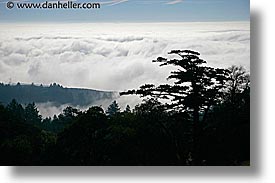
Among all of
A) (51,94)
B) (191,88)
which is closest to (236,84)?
(191,88)

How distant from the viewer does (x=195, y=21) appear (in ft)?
9.27

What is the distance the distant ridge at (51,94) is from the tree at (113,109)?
0.11 feet

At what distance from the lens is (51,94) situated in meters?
2.83

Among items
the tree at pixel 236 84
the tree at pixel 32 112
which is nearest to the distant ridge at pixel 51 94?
the tree at pixel 32 112

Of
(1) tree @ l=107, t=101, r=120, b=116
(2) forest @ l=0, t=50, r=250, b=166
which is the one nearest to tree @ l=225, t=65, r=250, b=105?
(2) forest @ l=0, t=50, r=250, b=166

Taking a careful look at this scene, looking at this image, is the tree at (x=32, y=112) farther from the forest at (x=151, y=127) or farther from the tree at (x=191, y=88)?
the tree at (x=191, y=88)

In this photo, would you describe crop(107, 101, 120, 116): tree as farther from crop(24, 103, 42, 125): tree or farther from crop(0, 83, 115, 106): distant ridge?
crop(24, 103, 42, 125): tree

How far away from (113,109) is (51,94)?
0.84 feet

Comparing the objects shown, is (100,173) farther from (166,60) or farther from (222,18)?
(222,18)

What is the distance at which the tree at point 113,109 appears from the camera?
284 cm

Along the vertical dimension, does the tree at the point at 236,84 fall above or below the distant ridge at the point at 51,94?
above

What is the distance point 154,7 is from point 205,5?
0.20 m

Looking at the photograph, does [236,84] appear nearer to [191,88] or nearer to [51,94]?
[191,88]

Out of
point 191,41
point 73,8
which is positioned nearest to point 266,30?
point 191,41
